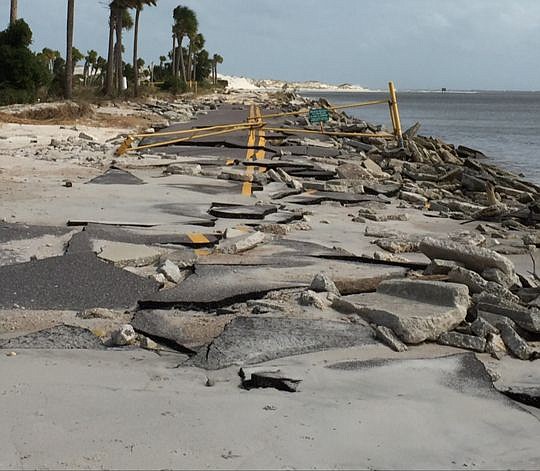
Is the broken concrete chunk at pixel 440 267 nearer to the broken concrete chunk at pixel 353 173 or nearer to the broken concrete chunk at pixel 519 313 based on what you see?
the broken concrete chunk at pixel 519 313

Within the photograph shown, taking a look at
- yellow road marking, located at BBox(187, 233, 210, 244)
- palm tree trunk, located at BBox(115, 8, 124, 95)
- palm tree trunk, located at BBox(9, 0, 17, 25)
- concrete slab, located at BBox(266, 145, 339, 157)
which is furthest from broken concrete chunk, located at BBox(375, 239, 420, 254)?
palm tree trunk, located at BBox(115, 8, 124, 95)

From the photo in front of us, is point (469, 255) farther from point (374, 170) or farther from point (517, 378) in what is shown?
point (374, 170)

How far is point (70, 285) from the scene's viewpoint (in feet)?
18.8

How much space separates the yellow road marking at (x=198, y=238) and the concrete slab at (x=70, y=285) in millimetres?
1307

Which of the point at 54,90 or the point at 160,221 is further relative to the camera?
the point at 54,90

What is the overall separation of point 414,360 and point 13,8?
102 feet

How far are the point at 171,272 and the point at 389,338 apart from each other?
6.69ft

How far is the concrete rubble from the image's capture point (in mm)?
4512

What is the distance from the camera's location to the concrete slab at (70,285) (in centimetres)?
538

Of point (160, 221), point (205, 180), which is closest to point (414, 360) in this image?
point (160, 221)

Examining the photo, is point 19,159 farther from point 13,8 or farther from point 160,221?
point 13,8

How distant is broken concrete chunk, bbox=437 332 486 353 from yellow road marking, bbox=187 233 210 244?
3.17 m

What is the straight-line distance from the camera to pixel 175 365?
4254 mm

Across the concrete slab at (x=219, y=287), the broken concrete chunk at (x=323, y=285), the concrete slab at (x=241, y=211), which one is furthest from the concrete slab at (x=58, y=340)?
the concrete slab at (x=241, y=211)
